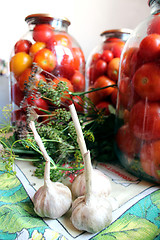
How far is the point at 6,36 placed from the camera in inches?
36.1

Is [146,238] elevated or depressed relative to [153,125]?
depressed

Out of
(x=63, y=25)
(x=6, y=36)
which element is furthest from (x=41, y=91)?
(x=6, y=36)

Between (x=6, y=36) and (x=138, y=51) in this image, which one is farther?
(x=6, y=36)

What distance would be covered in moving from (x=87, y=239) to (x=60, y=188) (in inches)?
3.2

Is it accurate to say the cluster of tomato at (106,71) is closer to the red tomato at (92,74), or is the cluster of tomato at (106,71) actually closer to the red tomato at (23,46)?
the red tomato at (92,74)

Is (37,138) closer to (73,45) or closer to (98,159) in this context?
(98,159)

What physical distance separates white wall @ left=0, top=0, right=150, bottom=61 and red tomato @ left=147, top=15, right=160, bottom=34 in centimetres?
55

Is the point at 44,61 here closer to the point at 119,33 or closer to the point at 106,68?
the point at 106,68

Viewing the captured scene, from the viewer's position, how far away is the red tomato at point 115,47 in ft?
2.18

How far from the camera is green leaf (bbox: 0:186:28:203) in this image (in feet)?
1.13

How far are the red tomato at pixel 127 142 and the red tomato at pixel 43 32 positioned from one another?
31 centimetres

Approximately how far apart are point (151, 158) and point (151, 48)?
0.21 metres

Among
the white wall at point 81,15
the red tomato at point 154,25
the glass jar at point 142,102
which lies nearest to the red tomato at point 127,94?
the glass jar at point 142,102

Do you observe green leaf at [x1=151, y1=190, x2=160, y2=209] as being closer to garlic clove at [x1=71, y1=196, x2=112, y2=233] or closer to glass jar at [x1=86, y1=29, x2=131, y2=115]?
garlic clove at [x1=71, y1=196, x2=112, y2=233]
